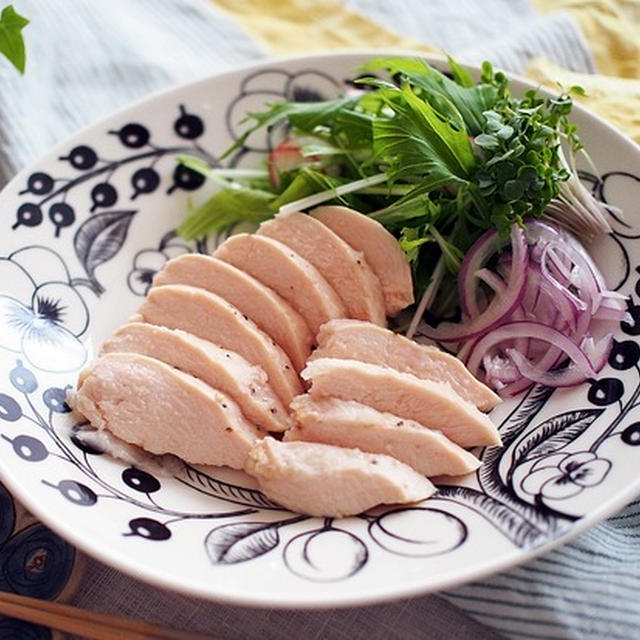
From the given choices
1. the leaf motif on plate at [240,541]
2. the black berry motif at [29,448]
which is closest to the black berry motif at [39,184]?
A: the black berry motif at [29,448]

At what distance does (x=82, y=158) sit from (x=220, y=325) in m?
1.22

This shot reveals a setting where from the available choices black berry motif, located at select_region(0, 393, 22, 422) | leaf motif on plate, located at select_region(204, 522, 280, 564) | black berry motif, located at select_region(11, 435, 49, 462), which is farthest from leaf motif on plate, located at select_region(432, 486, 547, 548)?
black berry motif, located at select_region(0, 393, 22, 422)

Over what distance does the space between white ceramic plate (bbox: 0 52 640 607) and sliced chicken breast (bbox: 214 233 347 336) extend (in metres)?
0.64

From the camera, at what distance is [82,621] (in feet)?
9.34

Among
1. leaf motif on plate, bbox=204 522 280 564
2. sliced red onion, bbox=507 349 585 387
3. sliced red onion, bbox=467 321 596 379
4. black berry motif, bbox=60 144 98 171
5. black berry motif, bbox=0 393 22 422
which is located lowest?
sliced red onion, bbox=507 349 585 387

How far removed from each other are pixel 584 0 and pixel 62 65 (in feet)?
9.19

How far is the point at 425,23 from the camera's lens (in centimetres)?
507

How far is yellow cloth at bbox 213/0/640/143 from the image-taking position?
4070 millimetres

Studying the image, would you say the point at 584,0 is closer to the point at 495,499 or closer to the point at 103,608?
the point at 495,499

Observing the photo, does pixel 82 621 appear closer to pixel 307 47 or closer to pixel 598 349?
pixel 598 349

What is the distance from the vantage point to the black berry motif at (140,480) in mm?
2988

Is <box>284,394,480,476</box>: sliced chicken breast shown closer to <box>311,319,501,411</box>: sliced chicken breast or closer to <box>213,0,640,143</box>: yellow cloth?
<box>311,319,501,411</box>: sliced chicken breast

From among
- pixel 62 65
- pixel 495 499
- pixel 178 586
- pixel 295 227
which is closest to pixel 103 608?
pixel 178 586

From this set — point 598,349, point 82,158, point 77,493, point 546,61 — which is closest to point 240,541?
point 77,493
